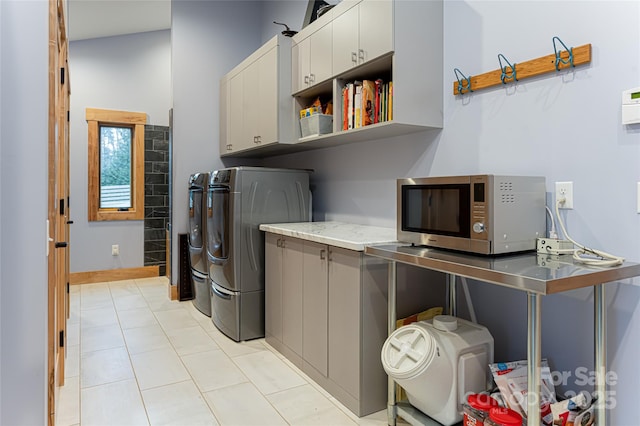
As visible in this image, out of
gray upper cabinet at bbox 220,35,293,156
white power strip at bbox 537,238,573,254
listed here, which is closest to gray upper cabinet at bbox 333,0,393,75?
gray upper cabinet at bbox 220,35,293,156

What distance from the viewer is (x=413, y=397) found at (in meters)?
1.92

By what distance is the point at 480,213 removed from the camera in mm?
1688

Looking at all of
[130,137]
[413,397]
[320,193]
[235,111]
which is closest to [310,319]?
[413,397]

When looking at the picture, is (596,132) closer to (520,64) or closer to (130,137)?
(520,64)

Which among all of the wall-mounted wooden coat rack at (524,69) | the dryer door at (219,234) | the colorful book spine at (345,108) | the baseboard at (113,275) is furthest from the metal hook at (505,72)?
the baseboard at (113,275)

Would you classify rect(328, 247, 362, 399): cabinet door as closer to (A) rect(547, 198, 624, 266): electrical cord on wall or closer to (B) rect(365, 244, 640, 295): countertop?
(B) rect(365, 244, 640, 295): countertop

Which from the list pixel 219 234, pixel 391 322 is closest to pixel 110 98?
pixel 219 234

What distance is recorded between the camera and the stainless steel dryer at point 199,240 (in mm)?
3814

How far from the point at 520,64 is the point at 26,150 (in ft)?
6.55

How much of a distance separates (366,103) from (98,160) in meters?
4.22

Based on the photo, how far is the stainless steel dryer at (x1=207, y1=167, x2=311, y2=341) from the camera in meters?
3.14

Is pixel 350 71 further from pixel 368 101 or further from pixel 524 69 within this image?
pixel 524 69

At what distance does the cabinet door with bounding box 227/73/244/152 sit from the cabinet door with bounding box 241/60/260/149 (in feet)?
0.27

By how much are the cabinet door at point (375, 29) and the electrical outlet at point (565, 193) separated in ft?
3.53
